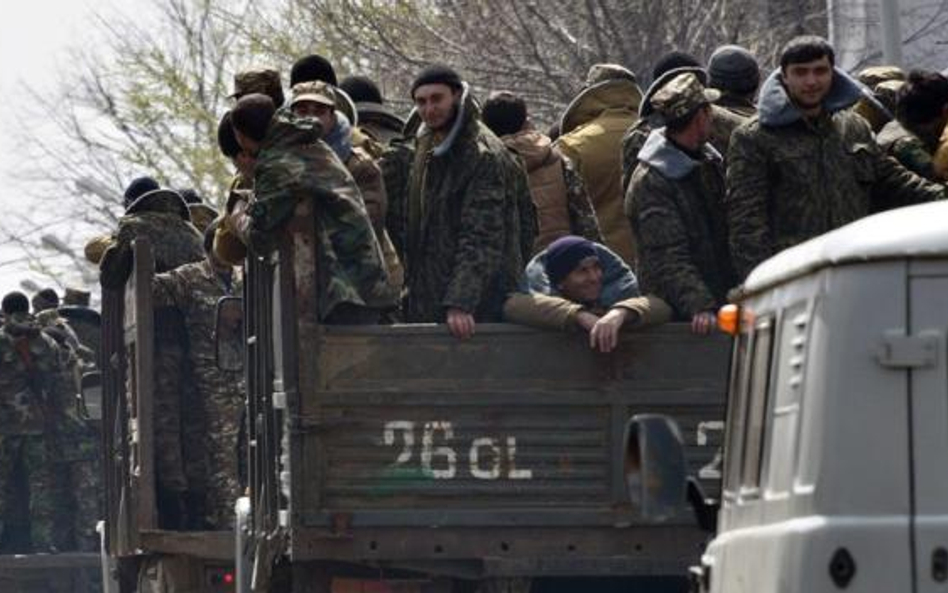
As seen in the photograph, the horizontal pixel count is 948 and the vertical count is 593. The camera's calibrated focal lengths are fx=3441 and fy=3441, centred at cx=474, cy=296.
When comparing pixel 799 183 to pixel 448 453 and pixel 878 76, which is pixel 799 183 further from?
pixel 878 76

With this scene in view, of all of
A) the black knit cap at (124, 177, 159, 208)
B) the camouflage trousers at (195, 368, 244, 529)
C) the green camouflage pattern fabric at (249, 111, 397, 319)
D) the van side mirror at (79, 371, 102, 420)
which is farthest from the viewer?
the black knit cap at (124, 177, 159, 208)

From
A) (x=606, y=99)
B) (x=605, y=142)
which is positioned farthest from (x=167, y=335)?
(x=605, y=142)

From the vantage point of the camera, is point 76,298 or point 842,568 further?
point 76,298

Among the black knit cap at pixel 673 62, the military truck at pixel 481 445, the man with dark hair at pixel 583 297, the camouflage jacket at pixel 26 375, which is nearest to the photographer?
the military truck at pixel 481 445

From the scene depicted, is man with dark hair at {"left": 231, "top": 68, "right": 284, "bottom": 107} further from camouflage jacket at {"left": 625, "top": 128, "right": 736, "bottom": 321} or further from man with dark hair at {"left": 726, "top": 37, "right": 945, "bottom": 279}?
man with dark hair at {"left": 726, "top": 37, "right": 945, "bottom": 279}

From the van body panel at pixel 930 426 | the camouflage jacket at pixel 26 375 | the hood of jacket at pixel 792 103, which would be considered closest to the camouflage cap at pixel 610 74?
the hood of jacket at pixel 792 103

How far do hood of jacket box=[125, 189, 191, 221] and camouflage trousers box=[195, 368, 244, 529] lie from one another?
86 centimetres

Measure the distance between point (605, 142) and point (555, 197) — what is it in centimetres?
67

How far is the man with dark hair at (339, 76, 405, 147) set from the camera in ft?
45.0

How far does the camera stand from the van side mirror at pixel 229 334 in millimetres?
14336

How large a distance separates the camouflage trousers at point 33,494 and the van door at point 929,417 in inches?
726

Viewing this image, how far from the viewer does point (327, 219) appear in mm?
11531

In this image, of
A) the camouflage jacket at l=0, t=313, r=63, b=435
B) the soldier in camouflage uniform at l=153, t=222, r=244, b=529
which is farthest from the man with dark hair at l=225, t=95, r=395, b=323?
the camouflage jacket at l=0, t=313, r=63, b=435

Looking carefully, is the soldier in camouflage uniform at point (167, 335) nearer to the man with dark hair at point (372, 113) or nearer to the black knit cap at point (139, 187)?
the black knit cap at point (139, 187)
